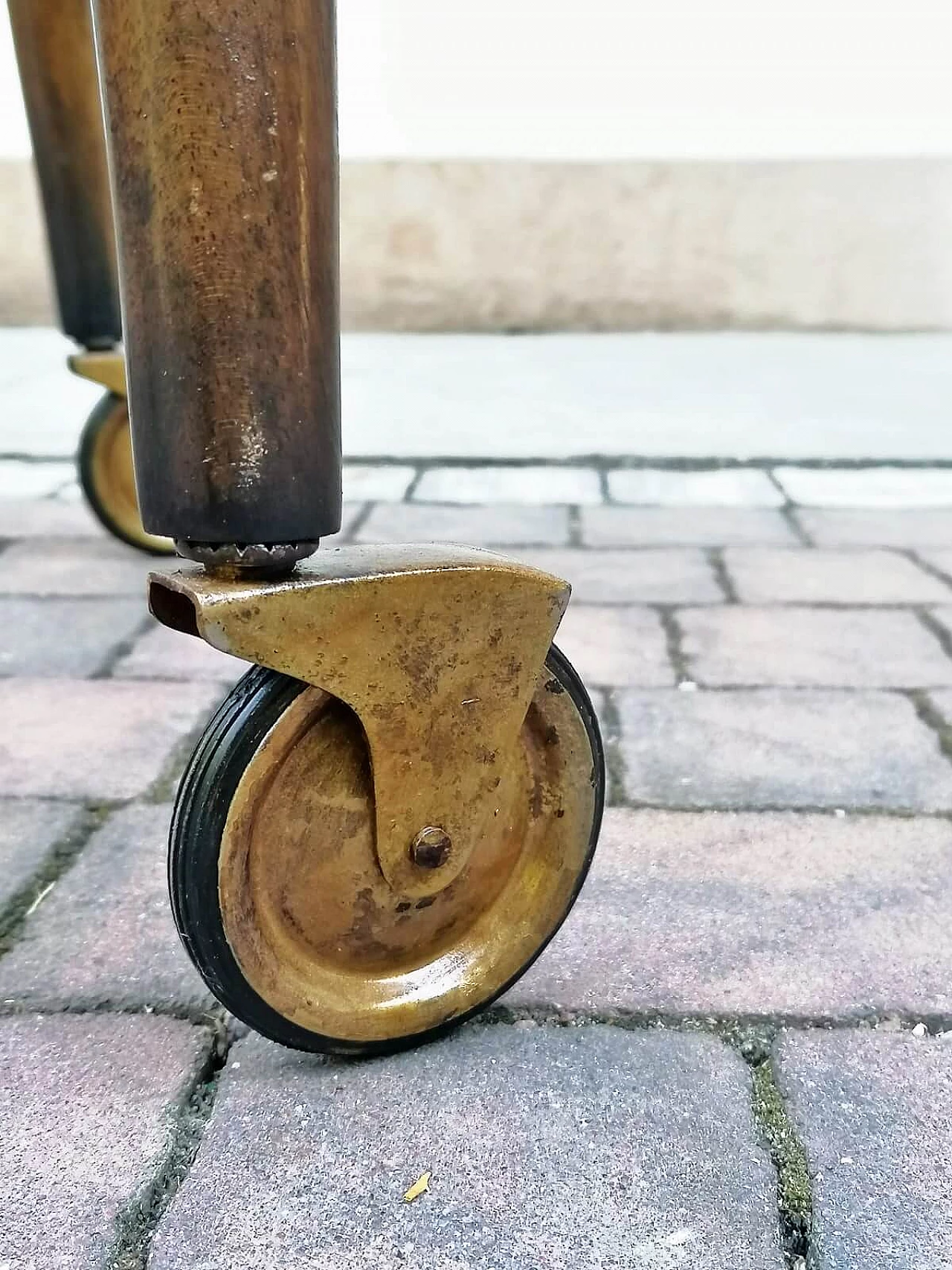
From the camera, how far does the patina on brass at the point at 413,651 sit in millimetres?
688

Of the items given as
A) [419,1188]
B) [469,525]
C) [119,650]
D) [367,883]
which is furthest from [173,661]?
[419,1188]

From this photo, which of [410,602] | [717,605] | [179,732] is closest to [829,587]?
[717,605]

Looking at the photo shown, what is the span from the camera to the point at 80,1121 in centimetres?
82

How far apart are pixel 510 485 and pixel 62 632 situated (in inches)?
46.0

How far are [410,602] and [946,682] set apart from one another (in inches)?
43.9

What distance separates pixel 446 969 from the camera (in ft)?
2.87

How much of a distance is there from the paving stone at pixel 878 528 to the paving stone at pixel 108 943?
1.52 m

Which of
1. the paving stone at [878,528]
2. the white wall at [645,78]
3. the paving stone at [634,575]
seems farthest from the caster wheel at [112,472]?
the white wall at [645,78]

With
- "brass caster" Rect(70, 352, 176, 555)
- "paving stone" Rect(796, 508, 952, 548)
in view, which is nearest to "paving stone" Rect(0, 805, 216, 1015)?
"brass caster" Rect(70, 352, 176, 555)

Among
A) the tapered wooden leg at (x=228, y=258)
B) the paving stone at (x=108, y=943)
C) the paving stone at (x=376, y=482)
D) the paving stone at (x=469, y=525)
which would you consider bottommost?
the paving stone at (x=376, y=482)

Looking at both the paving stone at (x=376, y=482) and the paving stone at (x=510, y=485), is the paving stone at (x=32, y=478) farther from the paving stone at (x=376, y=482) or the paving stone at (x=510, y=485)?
the paving stone at (x=510, y=485)

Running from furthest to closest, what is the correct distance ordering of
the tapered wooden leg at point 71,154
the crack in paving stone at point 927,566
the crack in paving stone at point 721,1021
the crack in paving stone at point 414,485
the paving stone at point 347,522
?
the crack in paving stone at point 414,485, the paving stone at point 347,522, the crack in paving stone at point 927,566, the tapered wooden leg at point 71,154, the crack in paving stone at point 721,1021

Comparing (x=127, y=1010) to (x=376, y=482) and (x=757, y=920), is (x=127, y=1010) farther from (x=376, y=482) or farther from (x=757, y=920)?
(x=376, y=482)

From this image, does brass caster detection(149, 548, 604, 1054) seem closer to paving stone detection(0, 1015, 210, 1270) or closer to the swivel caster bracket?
paving stone detection(0, 1015, 210, 1270)
